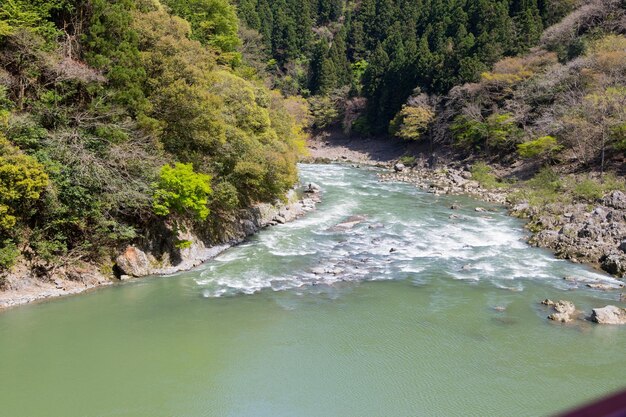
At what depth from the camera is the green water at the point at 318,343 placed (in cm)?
870

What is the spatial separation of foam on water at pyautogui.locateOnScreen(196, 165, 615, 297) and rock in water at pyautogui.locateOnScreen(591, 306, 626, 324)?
2.35 m

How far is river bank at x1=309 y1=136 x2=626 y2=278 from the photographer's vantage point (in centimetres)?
1619

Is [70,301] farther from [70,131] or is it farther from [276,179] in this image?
[276,179]

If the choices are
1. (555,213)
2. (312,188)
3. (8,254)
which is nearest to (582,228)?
(555,213)

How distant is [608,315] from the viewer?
37.6ft

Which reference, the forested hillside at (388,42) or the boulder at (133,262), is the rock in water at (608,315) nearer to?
the boulder at (133,262)

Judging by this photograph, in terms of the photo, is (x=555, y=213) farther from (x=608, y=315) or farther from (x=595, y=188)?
(x=608, y=315)

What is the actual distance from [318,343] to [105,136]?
8.92m

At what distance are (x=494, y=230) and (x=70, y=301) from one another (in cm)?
1639

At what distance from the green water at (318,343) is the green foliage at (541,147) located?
1504 cm

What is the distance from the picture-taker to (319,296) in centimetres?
1316

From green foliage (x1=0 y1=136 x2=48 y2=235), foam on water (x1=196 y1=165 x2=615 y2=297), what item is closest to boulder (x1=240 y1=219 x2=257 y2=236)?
foam on water (x1=196 y1=165 x2=615 y2=297)

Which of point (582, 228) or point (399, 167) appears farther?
point (399, 167)

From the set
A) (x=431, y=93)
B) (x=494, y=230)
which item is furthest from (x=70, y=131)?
(x=431, y=93)
